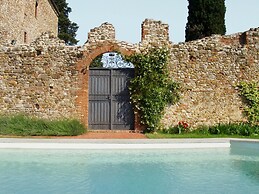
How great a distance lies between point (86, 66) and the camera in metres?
13.2

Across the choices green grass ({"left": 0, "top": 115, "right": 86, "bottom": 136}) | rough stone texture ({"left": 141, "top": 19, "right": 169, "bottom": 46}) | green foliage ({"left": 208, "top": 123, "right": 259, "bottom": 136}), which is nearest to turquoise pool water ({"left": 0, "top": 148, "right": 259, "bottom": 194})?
green grass ({"left": 0, "top": 115, "right": 86, "bottom": 136})

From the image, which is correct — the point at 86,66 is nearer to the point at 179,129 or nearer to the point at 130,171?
the point at 179,129

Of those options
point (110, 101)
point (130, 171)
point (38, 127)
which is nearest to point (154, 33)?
point (110, 101)

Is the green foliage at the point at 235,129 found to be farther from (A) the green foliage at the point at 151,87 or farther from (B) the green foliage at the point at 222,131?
(A) the green foliage at the point at 151,87

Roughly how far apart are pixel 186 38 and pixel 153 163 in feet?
40.9

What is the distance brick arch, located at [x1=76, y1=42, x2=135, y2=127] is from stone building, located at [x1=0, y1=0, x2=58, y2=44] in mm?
3500

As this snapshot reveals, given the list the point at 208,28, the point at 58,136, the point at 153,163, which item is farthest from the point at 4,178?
the point at 208,28

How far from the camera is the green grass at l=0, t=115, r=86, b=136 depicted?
461 inches

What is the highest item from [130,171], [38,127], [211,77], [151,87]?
[211,77]

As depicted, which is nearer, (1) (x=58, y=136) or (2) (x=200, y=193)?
(2) (x=200, y=193)

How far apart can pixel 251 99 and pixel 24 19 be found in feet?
39.0

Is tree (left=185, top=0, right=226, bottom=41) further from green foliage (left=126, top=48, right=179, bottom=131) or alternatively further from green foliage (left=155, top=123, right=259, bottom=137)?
green foliage (left=155, top=123, right=259, bottom=137)

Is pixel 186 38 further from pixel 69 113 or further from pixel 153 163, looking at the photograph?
pixel 153 163

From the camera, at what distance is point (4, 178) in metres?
6.27
